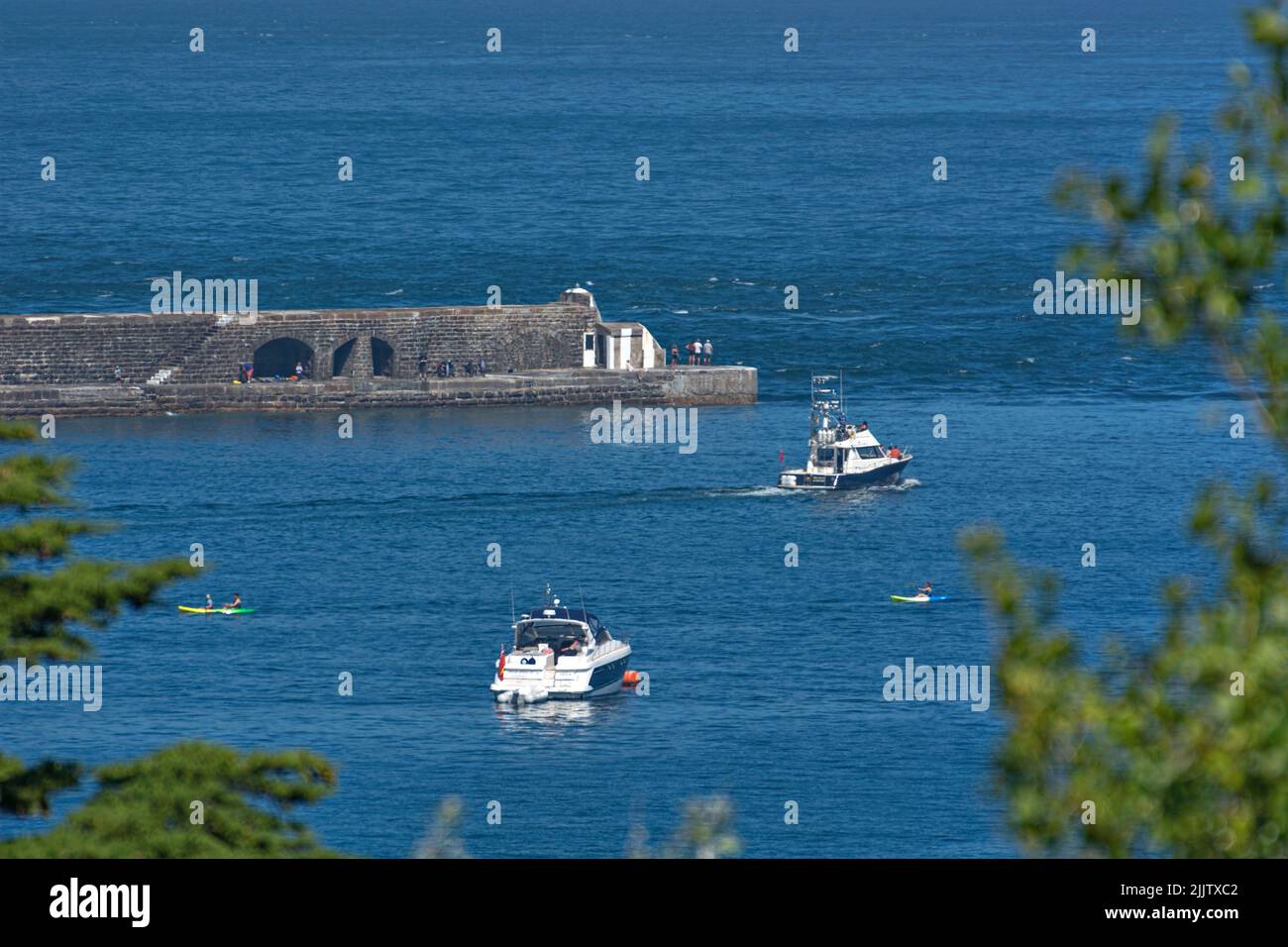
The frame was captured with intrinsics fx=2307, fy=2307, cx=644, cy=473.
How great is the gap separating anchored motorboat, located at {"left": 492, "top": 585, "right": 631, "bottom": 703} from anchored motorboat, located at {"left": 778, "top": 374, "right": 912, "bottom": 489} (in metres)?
22.5

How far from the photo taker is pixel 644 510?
71.0 meters

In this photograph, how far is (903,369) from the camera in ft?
318

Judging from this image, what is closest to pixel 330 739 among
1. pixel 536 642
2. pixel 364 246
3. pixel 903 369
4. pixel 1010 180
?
pixel 536 642

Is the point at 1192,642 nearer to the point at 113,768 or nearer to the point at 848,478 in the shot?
the point at 113,768

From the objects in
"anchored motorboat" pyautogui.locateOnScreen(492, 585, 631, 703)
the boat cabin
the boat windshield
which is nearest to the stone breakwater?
the boat cabin

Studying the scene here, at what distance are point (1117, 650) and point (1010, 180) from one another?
156 metres

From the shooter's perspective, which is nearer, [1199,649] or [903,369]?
[1199,649]

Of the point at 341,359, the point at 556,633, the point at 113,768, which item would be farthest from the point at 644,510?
the point at 113,768

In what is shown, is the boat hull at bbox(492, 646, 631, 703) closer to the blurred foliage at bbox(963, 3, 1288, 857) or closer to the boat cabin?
the boat cabin

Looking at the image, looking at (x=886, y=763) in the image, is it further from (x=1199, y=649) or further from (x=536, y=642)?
(x=1199, y=649)

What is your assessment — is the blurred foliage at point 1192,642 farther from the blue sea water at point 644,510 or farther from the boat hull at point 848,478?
the boat hull at point 848,478

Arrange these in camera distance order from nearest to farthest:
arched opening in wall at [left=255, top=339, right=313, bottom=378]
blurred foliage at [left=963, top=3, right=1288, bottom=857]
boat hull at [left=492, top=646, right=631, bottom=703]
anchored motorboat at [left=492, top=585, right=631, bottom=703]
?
blurred foliage at [left=963, top=3, right=1288, bottom=857], boat hull at [left=492, top=646, right=631, bottom=703], anchored motorboat at [left=492, top=585, right=631, bottom=703], arched opening in wall at [left=255, top=339, right=313, bottom=378]

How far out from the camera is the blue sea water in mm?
45656
